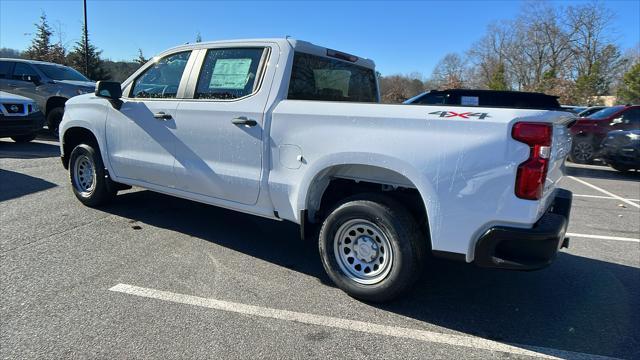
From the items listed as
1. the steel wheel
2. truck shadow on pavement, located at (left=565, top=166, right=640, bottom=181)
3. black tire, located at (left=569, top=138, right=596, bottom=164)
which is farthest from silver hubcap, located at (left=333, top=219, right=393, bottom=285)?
the steel wheel

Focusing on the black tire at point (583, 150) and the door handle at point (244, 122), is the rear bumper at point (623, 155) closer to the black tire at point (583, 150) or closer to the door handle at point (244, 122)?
the black tire at point (583, 150)

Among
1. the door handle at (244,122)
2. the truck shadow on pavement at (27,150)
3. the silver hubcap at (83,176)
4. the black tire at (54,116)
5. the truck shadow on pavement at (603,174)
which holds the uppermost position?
the door handle at (244,122)

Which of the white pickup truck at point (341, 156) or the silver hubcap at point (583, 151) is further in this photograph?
the silver hubcap at point (583, 151)

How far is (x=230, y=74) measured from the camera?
12.9 ft

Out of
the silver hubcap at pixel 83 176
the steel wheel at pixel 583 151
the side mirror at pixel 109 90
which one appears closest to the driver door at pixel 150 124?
the side mirror at pixel 109 90

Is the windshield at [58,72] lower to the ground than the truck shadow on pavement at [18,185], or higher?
higher

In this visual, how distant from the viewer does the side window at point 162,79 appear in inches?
170

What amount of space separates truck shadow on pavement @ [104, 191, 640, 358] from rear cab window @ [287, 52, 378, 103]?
5.14 feet

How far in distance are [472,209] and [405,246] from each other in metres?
0.55

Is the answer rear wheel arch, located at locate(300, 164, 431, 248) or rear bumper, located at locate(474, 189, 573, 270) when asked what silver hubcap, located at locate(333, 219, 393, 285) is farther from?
rear bumper, located at locate(474, 189, 573, 270)

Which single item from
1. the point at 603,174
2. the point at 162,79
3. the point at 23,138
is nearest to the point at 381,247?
the point at 162,79

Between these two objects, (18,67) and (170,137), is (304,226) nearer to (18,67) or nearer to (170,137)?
(170,137)

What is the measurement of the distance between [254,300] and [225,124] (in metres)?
1.53

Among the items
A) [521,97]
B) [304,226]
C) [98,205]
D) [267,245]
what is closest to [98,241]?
[98,205]
